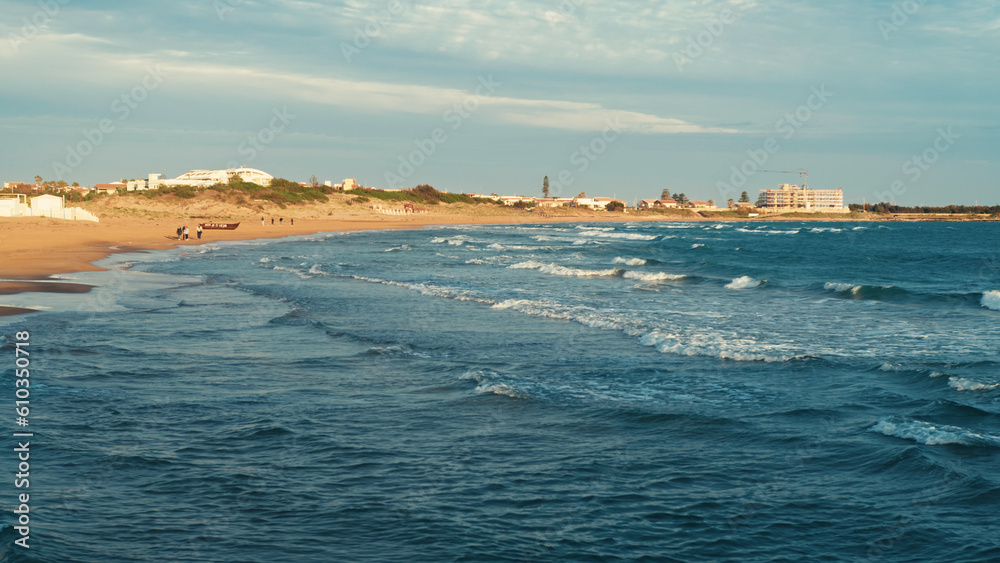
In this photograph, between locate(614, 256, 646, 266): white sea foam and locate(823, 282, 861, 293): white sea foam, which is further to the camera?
locate(614, 256, 646, 266): white sea foam

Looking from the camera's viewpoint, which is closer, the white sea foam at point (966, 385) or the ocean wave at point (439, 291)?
the white sea foam at point (966, 385)

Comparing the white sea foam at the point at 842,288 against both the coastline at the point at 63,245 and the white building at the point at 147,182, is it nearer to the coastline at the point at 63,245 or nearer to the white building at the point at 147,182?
the coastline at the point at 63,245

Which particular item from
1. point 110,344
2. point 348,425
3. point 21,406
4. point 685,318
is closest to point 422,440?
point 348,425

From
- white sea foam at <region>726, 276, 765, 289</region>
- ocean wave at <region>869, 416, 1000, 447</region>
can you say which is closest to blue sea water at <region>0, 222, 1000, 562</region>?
ocean wave at <region>869, 416, 1000, 447</region>

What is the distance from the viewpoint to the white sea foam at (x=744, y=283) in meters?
29.8

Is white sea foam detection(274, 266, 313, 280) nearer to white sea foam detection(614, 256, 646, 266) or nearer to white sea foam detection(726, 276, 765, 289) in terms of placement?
white sea foam detection(726, 276, 765, 289)

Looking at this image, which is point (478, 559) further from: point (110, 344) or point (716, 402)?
point (110, 344)

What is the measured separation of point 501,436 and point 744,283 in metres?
23.8

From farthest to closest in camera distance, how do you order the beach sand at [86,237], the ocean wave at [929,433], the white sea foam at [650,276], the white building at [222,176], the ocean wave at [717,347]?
the white building at [222,176] < the white sea foam at [650,276] < the beach sand at [86,237] < the ocean wave at [717,347] < the ocean wave at [929,433]

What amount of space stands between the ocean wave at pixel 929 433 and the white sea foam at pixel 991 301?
16288 mm

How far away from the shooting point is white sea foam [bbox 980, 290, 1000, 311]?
74.8ft

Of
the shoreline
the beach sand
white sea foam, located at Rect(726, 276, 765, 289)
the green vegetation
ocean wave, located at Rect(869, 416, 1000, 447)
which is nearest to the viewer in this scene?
ocean wave, located at Rect(869, 416, 1000, 447)

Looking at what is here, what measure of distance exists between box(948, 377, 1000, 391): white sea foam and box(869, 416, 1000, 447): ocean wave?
2434 millimetres

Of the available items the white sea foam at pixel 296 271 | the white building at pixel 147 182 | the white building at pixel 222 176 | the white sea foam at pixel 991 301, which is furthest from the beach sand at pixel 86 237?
the white building at pixel 147 182
